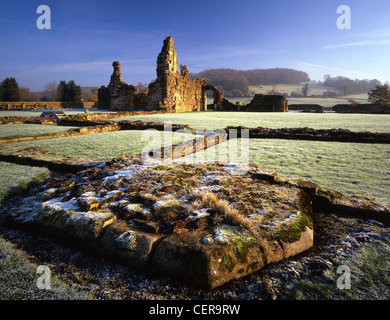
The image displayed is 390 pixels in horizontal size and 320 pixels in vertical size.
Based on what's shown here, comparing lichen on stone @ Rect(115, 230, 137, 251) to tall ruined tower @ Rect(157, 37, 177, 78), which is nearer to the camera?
lichen on stone @ Rect(115, 230, 137, 251)

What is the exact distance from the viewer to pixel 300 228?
196cm

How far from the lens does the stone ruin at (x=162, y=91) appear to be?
70.7 feet

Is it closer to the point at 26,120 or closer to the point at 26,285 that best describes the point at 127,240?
the point at 26,285

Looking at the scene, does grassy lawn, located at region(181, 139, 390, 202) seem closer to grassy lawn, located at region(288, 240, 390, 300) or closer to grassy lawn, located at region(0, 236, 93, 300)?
grassy lawn, located at region(288, 240, 390, 300)

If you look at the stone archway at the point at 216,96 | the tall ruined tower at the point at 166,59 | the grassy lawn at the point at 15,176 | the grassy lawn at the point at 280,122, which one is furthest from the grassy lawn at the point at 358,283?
the stone archway at the point at 216,96

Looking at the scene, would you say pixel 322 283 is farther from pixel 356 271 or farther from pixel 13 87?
pixel 13 87

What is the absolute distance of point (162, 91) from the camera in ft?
71.4

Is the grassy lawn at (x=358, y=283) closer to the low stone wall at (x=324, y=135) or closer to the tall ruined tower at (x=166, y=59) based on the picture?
the low stone wall at (x=324, y=135)

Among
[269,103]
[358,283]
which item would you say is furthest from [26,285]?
[269,103]

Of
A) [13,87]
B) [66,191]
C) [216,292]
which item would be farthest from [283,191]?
[13,87]

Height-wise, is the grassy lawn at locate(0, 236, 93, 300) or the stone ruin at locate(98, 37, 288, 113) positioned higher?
the stone ruin at locate(98, 37, 288, 113)

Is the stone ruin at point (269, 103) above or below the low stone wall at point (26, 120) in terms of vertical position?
above

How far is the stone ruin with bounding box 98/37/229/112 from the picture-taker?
2155 cm

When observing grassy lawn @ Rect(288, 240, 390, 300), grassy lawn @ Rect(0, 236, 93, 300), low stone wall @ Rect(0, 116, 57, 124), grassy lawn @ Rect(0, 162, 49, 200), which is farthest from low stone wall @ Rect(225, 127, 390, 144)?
low stone wall @ Rect(0, 116, 57, 124)
